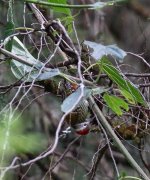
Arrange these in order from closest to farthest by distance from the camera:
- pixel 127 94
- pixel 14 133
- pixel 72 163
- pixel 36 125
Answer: pixel 14 133
pixel 127 94
pixel 72 163
pixel 36 125

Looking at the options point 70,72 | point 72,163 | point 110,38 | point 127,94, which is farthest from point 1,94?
point 110,38

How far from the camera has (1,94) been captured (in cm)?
138

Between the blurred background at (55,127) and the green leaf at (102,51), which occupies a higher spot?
the green leaf at (102,51)

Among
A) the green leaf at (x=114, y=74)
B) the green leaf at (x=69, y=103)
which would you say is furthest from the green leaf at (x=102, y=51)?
the green leaf at (x=69, y=103)

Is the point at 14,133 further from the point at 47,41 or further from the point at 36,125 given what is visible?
the point at 36,125

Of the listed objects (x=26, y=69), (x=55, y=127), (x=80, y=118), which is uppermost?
(x=26, y=69)

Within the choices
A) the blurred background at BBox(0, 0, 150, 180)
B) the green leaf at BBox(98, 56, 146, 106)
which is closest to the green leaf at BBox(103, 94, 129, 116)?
the green leaf at BBox(98, 56, 146, 106)

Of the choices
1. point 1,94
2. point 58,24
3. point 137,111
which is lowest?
point 137,111

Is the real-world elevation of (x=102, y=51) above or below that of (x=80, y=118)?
above

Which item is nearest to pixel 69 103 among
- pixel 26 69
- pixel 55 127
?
pixel 26 69

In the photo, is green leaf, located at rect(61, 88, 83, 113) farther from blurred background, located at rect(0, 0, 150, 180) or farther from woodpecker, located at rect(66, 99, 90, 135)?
blurred background, located at rect(0, 0, 150, 180)

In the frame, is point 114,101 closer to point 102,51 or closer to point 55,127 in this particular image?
point 102,51

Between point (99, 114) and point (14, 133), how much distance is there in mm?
383

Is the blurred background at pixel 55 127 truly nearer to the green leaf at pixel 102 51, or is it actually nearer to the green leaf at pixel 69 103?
the green leaf at pixel 102 51
